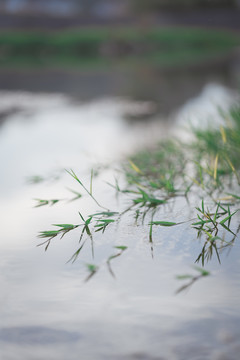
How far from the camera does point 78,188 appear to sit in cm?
303

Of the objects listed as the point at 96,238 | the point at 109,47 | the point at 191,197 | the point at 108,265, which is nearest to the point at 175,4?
the point at 109,47

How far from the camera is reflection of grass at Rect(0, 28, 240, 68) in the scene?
13742 mm

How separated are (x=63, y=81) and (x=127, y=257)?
7.63 metres

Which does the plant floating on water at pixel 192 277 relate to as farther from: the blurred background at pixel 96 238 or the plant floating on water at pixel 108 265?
the plant floating on water at pixel 108 265

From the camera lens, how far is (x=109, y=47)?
1661 cm

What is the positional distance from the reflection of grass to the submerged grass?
Answer: 30.6 feet

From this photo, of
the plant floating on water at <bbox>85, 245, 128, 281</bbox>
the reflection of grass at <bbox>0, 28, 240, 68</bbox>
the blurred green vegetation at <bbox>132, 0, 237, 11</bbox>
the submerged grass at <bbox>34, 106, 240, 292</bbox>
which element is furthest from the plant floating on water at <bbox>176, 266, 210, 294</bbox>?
the blurred green vegetation at <bbox>132, 0, 237, 11</bbox>

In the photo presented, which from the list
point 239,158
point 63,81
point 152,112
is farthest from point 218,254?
point 63,81

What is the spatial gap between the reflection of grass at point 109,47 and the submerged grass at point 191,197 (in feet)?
30.6

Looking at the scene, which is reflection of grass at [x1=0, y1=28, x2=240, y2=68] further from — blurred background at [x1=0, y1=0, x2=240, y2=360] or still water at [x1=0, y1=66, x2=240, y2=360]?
still water at [x1=0, y1=66, x2=240, y2=360]

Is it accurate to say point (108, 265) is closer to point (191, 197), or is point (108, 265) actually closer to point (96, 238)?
point (96, 238)

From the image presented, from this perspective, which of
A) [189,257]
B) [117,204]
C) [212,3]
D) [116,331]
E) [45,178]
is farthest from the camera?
[212,3]

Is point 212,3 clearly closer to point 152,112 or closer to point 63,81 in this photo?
point 63,81

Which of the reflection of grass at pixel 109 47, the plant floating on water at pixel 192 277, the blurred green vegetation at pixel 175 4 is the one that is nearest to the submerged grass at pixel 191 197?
the plant floating on water at pixel 192 277
